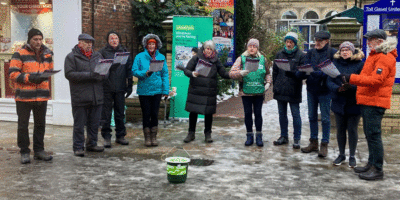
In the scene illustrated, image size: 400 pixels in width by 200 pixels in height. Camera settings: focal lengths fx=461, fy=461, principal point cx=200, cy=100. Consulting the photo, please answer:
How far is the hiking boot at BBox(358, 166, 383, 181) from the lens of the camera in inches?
234

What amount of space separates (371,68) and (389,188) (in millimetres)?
1499

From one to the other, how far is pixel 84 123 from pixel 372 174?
4.24 m

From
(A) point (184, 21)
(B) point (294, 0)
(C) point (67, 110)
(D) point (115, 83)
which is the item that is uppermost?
(B) point (294, 0)

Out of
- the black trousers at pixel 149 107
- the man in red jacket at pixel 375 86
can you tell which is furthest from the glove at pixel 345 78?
the black trousers at pixel 149 107

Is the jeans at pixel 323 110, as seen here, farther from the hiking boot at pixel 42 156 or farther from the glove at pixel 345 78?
the hiking boot at pixel 42 156

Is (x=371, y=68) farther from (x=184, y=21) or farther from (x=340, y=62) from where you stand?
(x=184, y=21)

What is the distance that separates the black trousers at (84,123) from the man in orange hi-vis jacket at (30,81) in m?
0.49

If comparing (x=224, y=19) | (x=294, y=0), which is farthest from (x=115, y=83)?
(x=294, y=0)

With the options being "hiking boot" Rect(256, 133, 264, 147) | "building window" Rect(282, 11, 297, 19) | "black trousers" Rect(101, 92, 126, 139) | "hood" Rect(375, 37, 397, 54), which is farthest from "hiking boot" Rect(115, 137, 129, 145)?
"building window" Rect(282, 11, 297, 19)

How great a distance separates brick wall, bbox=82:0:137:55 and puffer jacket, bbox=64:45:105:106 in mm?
2157

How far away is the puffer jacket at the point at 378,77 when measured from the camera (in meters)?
5.68

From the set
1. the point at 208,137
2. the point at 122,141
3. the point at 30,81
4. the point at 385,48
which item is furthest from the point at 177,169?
the point at 385,48

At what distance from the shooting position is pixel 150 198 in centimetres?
511

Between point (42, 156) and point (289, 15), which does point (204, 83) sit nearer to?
point (42, 156)
